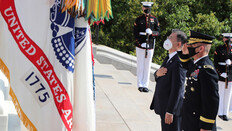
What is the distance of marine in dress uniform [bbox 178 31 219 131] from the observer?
315cm

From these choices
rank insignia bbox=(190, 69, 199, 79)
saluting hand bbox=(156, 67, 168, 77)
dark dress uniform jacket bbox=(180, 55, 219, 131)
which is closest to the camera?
dark dress uniform jacket bbox=(180, 55, 219, 131)

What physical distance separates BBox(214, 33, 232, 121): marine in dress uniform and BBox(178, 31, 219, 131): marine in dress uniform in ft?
14.4

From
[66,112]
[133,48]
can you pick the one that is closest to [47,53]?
[66,112]

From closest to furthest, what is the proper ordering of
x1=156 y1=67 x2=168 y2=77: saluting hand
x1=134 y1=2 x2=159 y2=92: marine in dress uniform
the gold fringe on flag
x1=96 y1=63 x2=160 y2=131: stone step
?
1. the gold fringe on flag
2. x1=156 y1=67 x2=168 y2=77: saluting hand
3. x1=96 y1=63 x2=160 y2=131: stone step
4. x1=134 y1=2 x2=159 y2=92: marine in dress uniform

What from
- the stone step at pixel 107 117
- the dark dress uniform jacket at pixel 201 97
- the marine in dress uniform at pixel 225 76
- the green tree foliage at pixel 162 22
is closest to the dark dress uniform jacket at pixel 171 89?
the dark dress uniform jacket at pixel 201 97

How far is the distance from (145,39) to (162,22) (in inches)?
356

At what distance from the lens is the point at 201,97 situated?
3242 millimetres

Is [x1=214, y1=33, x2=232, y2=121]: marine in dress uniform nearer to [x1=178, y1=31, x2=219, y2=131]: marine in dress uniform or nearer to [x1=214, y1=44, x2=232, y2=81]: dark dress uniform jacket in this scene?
[x1=214, y1=44, x2=232, y2=81]: dark dress uniform jacket

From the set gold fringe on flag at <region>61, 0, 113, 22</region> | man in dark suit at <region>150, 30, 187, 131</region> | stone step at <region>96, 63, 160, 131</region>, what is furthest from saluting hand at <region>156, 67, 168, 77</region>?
stone step at <region>96, 63, 160, 131</region>

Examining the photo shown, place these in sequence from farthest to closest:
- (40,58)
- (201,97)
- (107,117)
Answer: (107,117), (201,97), (40,58)

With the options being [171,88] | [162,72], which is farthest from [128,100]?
[171,88]

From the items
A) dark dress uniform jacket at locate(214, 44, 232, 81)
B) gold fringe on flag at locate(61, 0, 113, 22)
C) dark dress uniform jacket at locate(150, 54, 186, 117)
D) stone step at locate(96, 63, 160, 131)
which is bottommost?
stone step at locate(96, 63, 160, 131)

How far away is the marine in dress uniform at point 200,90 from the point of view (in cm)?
315

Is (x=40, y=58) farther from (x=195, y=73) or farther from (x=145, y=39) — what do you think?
(x=145, y=39)
